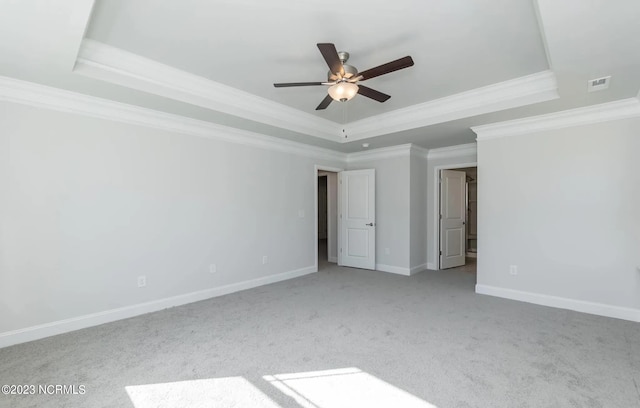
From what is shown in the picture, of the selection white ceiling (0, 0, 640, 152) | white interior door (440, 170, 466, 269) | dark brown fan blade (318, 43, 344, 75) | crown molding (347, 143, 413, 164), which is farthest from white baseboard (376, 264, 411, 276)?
dark brown fan blade (318, 43, 344, 75)

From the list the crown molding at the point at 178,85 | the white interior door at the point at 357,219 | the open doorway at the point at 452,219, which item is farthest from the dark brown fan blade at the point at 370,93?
the open doorway at the point at 452,219

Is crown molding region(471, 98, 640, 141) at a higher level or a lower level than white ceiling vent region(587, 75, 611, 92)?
lower

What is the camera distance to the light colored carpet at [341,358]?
2006 millimetres

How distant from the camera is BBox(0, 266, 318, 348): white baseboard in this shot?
281cm

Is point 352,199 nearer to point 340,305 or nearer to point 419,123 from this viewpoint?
point 419,123

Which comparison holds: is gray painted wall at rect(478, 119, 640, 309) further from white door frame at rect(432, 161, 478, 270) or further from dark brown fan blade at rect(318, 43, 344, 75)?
dark brown fan blade at rect(318, 43, 344, 75)

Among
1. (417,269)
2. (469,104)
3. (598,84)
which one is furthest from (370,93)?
(417,269)

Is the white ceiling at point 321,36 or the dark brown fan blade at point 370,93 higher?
the white ceiling at point 321,36

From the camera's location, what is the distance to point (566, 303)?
3.73m

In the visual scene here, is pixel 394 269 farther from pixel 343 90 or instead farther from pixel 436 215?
pixel 343 90

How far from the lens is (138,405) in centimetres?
192

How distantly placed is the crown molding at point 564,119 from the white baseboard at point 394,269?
252 cm

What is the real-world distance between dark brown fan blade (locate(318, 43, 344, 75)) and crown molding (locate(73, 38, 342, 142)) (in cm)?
163

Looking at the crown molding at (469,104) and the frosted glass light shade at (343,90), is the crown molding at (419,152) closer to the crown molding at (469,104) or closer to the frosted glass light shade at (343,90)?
the crown molding at (469,104)
